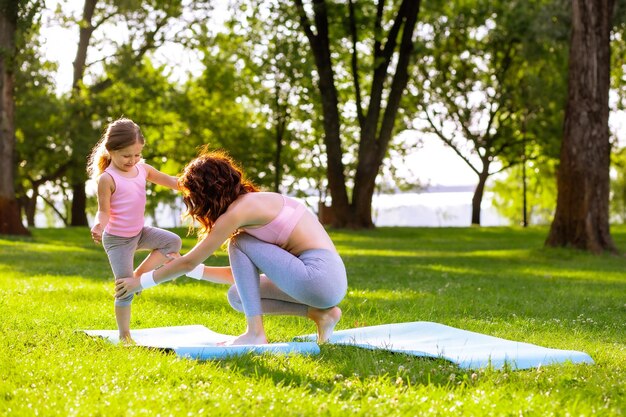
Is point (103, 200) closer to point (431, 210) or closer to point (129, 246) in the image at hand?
point (129, 246)

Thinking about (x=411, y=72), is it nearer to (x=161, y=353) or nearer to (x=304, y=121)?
(x=304, y=121)

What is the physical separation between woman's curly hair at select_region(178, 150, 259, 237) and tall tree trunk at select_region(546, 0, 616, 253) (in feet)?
44.2

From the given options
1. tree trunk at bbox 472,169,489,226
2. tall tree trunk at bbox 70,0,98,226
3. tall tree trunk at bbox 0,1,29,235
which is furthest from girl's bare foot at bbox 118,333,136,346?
tree trunk at bbox 472,169,489,226

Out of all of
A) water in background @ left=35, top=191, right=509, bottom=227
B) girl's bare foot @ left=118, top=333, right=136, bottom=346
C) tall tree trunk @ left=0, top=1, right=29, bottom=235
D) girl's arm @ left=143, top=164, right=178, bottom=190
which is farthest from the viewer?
water in background @ left=35, top=191, right=509, bottom=227

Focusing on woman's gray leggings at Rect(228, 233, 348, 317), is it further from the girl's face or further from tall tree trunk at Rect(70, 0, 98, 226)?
tall tree trunk at Rect(70, 0, 98, 226)

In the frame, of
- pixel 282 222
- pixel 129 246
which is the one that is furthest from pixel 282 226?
pixel 129 246

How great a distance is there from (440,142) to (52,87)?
60.1ft

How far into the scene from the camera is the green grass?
4969 millimetres

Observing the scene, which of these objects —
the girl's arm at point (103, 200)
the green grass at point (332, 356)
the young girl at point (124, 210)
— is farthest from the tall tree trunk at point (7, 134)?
the girl's arm at point (103, 200)

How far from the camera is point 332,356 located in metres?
6.52

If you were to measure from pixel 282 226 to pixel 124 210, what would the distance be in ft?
4.20

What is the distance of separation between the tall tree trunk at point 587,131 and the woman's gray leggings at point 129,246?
13.2 m

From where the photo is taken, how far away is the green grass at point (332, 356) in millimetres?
4969

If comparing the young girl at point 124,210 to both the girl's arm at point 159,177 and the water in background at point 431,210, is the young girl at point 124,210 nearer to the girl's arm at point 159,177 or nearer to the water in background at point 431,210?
the girl's arm at point 159,177
